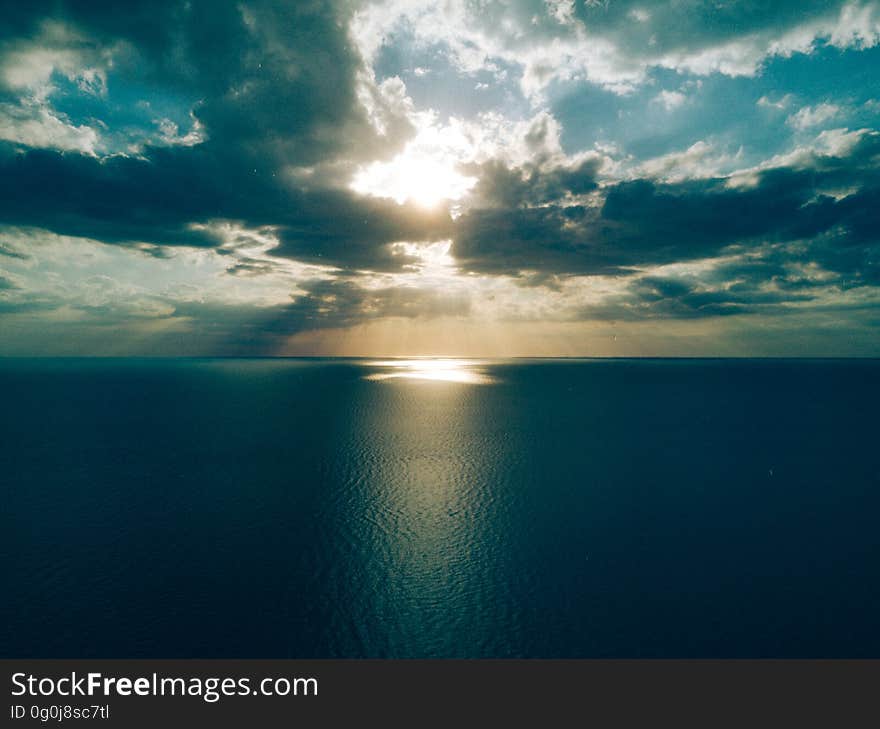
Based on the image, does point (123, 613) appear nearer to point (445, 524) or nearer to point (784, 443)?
point (445, 524)

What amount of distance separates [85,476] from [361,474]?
115ft

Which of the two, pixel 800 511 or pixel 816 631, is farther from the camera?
pixel 800 511

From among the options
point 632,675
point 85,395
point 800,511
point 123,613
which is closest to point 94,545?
point 123,613

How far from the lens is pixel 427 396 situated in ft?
496

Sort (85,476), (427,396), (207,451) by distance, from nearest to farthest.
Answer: (85,476)
(207,451)
(427,396)

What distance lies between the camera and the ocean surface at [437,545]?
24.4 m

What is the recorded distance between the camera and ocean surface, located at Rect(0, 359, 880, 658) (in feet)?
79.9

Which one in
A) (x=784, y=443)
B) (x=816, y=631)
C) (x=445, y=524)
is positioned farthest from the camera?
(x=784, y=443)

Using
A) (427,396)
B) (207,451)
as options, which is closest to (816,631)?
(207,451)

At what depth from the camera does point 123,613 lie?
25641 mm

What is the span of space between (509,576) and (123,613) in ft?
83.9

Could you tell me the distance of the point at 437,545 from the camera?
3538 cm

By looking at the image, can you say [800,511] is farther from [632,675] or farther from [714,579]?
[632,675]

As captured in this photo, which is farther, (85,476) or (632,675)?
(85,476)
